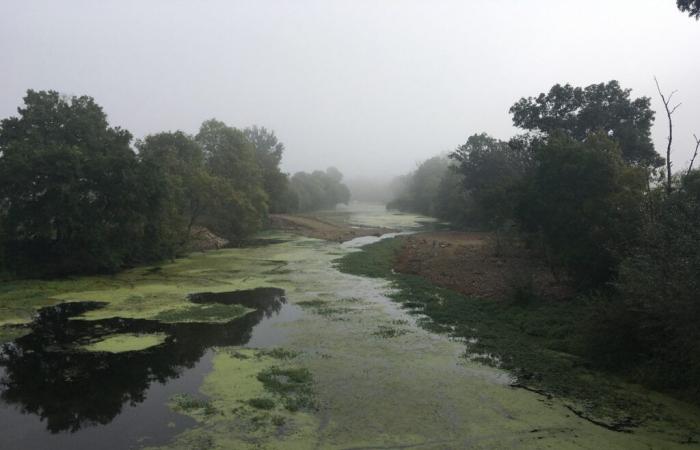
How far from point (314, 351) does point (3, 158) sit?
19.4 metres

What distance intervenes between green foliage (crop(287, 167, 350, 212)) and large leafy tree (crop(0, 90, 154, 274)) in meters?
48.5

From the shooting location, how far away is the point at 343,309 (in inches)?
704

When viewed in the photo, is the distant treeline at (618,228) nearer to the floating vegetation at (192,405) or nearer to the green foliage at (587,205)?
the green foliage at (587,205)

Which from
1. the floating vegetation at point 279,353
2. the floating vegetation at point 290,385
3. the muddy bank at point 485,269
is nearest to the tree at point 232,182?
the muddy bank at point 485,269

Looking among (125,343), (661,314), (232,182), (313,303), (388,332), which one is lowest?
(388,332)

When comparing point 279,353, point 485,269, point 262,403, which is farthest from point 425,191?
point 262,403

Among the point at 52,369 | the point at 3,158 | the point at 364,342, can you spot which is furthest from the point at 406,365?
the point at 3,158

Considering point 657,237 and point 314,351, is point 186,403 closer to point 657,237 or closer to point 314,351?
point 314,351

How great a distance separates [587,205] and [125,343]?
1641 cm

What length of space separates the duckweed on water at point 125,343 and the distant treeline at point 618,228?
468 inches

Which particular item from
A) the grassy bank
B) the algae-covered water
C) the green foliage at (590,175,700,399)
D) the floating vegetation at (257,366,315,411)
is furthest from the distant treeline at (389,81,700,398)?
the floating vegetation at (257,366,315,411)

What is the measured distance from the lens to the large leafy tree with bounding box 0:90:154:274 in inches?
888

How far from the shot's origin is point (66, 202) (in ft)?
74.5

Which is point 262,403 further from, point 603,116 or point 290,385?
point 603,116
